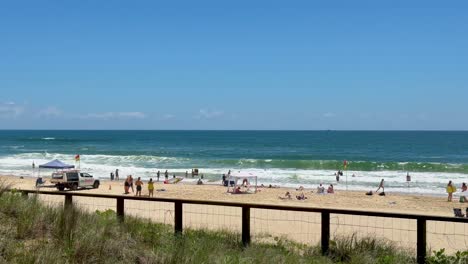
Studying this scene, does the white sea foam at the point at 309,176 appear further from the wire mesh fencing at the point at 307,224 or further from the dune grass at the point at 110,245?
the dune grass at the point at 110,245

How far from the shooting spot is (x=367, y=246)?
6.60 meters

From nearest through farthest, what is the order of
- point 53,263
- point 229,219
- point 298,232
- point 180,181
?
point 53,263 → point 298,232 → point 229,219 → point 180,181

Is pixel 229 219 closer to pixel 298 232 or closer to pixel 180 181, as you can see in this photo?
pixel 298 232

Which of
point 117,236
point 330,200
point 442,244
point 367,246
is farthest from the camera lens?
point 330,200

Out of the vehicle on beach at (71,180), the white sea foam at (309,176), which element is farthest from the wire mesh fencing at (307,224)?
the white sea foam at (309,176)

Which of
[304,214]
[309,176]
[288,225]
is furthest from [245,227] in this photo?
[309,176]

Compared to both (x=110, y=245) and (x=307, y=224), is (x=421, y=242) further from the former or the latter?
(x=307, y=224)

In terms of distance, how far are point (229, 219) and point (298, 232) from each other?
307 cm

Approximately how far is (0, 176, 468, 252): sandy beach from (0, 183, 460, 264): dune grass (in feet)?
5.11

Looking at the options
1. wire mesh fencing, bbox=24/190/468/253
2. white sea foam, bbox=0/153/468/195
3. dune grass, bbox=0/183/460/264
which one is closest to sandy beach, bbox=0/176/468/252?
wire mesh fencing, bbox=24/190/468/253

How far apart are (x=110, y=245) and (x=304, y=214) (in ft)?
42.4

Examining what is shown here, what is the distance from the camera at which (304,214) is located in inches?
679

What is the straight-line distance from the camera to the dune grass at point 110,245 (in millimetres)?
4609

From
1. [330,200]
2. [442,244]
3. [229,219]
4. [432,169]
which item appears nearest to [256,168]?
[432,169]
